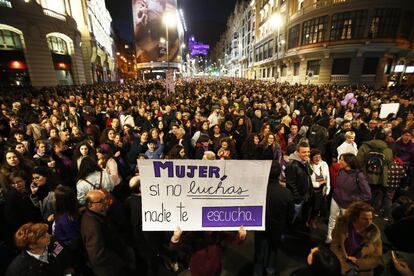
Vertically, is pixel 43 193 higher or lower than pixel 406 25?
lower

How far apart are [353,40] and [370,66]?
4.56 m

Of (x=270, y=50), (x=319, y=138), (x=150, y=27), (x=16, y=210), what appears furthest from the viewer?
(x=270, y=50)

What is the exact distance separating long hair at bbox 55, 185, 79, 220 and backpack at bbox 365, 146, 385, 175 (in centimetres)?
526

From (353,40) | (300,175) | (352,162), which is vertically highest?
(353,40)

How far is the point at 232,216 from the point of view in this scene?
2510mm

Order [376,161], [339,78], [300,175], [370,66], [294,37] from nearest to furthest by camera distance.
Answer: [300,175] < [376,161] < [370,66] < [339,78] < [294,37]

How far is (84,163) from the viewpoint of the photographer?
3.67 meters

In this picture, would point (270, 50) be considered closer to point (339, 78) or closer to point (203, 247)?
point (339, 78)

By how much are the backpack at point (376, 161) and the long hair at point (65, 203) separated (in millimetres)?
5256

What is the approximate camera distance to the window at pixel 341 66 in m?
32.1

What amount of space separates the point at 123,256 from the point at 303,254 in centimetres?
309

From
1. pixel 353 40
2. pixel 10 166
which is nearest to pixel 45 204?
pixel 10 166

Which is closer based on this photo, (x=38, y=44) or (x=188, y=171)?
(x=188, y=171)

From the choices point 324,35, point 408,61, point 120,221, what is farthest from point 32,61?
point 408,61
